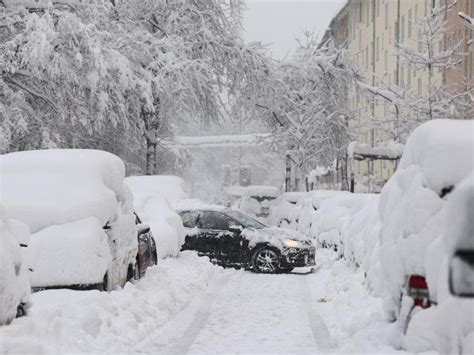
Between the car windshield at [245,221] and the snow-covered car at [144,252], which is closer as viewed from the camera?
the snow-covered car at [144,252]

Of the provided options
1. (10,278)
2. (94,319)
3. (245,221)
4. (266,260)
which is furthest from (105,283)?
(245,221)

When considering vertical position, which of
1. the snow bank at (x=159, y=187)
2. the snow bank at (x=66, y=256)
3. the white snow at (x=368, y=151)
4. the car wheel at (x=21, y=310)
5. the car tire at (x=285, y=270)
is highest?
the white snow at (x=368, y=151)

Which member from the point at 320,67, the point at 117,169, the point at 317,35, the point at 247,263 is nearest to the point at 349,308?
the point at 117,169

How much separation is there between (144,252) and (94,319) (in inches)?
192

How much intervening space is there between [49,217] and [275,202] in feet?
78.4

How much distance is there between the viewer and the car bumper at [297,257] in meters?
16.8

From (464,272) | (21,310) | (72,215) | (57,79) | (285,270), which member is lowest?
(285,270)

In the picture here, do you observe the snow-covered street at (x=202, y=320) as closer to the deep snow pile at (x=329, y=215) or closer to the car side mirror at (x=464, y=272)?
the deep snow pile at (x=329, y=215)

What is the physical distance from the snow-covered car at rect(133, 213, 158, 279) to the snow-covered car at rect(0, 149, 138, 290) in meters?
0.76

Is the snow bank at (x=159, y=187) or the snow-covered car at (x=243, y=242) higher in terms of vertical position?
the snow bank at (x=159, y=187)

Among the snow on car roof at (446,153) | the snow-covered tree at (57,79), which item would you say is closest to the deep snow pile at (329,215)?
the snow-covered tree at (57,79)

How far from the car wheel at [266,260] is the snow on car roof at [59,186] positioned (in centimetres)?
617

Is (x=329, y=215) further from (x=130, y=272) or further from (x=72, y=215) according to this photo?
(x=72, y=215)

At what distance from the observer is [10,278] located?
6.59m
